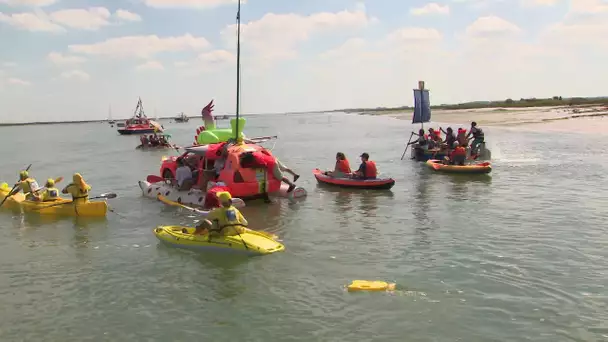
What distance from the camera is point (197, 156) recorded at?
19.8 meters

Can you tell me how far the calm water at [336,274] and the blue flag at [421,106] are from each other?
12.0 meters

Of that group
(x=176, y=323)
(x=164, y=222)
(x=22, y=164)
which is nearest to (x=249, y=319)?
(x=176, y=323)

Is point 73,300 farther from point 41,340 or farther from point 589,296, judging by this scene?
point 589,296

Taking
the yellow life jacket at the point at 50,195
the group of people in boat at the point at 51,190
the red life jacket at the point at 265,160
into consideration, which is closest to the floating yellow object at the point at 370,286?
the red life jacket at the point at 265,160

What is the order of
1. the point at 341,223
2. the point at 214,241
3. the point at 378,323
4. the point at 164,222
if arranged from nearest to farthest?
1. the point at 378,323
2. the point at 214,241
3. the point at 341,223
4. the point at 164,222

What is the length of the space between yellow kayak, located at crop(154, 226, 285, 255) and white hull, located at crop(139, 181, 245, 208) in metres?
3.64

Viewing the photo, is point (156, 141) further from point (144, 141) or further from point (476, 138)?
point (476, 138)

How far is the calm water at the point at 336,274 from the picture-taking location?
27.3 ft

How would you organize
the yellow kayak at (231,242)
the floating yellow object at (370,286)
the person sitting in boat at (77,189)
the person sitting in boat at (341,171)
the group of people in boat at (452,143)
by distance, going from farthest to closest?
1. the group of people in boat at (452,143)
2. the person sitting in boat at (341,171)
3. the person sitting in boat at (77,189)
4. the yellow kayak at (231,242)
5. the floating yellow object at (370,286)

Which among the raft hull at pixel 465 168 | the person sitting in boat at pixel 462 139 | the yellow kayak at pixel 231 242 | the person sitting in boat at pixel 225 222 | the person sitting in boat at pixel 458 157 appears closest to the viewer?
the yellow kayak at pixel 231 242

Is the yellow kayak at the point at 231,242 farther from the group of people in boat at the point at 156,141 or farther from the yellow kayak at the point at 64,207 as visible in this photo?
the group of people in boat at the point at 156,141

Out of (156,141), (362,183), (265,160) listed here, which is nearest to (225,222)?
Answer: (265,160)

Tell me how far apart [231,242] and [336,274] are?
108 inches

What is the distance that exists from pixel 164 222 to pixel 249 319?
8.38 metres
